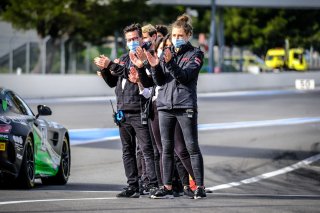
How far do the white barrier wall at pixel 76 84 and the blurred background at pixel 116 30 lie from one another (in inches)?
81.2

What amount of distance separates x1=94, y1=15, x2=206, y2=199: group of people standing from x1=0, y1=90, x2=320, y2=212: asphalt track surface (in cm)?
34

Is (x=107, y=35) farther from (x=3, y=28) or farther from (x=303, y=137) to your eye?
(x=303, y=137)

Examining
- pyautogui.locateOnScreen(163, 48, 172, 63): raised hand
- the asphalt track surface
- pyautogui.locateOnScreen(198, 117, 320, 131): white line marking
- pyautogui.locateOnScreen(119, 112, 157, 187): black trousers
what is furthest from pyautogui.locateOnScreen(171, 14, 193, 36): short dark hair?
pyautogui.locateOnScreen(198, 117, 320, 131): white line marking

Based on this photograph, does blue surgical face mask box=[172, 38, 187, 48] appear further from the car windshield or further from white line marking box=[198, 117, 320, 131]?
white line marking box=[198, 117, 320, 131]

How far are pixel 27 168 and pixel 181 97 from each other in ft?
7.03

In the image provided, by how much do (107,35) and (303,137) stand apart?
3874 cm

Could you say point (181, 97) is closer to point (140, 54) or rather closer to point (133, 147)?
point (140, 54)

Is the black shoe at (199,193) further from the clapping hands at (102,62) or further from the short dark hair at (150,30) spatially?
the short dark hair at (150,30)

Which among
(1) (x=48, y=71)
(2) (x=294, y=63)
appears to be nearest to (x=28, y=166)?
(1) (x=48, y=71)

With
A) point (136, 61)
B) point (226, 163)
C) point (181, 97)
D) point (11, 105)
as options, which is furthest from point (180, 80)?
point (226, 163)

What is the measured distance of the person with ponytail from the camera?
33.1ft

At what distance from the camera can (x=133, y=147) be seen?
420 inches

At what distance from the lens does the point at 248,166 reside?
16297 millimetres

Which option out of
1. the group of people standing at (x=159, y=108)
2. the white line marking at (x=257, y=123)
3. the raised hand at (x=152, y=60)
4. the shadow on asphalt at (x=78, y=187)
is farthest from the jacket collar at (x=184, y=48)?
the white line marking at (x=257, y=123)
